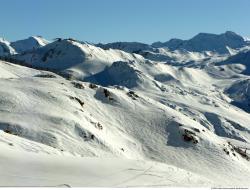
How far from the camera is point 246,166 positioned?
57375 millimetres

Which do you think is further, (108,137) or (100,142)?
(108,137)

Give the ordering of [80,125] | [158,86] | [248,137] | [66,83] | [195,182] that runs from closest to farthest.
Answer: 1. [195,182]
2. [80,125]
3. [66,83]
4. [248,137]
5. [158,86]

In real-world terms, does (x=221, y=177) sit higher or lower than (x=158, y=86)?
lower

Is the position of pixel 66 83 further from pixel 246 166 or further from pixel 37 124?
pixel 246 166

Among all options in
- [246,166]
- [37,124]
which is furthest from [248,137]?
[37,124]

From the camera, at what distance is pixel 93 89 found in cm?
6619

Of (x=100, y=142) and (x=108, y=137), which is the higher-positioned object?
(x=108, y=137)

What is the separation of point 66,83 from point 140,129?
537 inches

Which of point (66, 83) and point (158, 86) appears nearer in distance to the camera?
point (66, 83)

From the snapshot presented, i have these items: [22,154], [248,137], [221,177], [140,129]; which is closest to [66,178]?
[22,154]

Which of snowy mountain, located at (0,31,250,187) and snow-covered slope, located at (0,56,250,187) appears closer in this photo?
snowy mountain, located at (0,31,250,187)

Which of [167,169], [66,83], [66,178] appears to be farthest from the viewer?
[66,83]

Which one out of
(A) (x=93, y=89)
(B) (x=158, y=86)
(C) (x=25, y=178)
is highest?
(B) (x=158, y=86)

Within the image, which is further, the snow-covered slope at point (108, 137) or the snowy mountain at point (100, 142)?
the snow-covered slope at point (108, 137)
